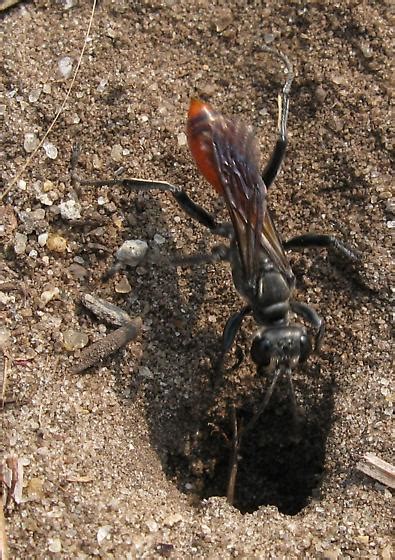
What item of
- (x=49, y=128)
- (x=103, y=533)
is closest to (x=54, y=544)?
(x=103, y=533)

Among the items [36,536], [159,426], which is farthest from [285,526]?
[36,536]

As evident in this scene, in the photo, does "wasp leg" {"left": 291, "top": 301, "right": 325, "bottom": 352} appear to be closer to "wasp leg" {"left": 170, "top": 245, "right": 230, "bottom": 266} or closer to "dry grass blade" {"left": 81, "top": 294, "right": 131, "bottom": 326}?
"wasp leg" {"left": 170, "top": 245, "right": 230, "bottom": 266}

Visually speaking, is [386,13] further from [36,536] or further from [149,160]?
[36,536]

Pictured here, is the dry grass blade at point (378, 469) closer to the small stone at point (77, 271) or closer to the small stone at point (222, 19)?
the small stone at point (77, 271)

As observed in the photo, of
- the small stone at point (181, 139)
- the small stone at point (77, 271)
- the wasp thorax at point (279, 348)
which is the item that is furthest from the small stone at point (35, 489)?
the small stone at point (181, 139)

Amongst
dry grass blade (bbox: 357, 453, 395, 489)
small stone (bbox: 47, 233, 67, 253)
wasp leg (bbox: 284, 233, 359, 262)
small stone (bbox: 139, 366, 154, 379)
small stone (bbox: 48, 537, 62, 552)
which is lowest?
dry grass blade (bbox: 357, 453, 395, 489)

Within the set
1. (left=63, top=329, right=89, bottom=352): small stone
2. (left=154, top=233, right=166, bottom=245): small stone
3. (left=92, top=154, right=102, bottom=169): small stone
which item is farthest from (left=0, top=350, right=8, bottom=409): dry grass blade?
(left=92, top=154, right=102, bottom=169): small stone
